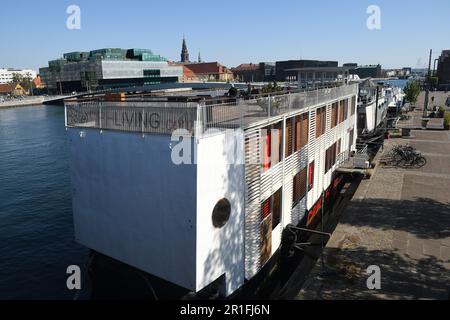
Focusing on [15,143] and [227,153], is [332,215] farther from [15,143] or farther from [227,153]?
[15,143]

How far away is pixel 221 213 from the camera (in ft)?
33.6

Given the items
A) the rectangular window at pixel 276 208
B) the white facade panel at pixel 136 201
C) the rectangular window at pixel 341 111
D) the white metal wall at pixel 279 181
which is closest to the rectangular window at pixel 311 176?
the white metal wall at pixel 279 181

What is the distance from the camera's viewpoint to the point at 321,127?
62.5 ft

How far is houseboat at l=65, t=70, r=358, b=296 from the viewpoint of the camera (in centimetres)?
955

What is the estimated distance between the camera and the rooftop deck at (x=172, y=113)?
31.1 feet

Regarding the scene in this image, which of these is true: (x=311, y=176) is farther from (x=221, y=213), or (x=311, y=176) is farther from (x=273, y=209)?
(x=221, y=213)

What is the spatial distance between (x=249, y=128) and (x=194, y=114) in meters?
2.41

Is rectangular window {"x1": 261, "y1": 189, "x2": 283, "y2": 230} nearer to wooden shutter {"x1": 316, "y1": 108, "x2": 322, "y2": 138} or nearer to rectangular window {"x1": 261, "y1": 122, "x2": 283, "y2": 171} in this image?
rectangular window {"x1": 261, "y1": 122, "x2": 283, "y2": 171}

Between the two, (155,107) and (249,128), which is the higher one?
(155,107)

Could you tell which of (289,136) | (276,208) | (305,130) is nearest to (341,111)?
(305,130)

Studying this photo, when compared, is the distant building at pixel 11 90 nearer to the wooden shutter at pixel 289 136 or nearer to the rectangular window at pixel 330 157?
the rectangular window at pixel 330 157

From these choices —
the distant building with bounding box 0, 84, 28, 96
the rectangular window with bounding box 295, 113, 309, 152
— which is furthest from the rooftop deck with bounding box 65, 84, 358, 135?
the distant building with bounding box 0, 84, 28, 96

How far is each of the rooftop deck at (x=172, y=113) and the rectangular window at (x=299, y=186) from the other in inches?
131
